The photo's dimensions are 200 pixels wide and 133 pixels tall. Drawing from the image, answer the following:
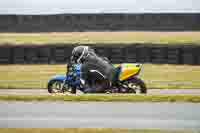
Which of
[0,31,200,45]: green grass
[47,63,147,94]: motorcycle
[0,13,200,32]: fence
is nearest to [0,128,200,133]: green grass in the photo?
[47,63,147,94]: motorcycle

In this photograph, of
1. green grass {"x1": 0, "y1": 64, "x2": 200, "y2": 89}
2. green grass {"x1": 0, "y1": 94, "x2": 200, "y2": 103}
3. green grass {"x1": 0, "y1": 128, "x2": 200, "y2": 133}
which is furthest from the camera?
green grass {"x1": 0, "y1": 64, "x2": 200, "y2": 89}

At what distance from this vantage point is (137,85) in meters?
11.5

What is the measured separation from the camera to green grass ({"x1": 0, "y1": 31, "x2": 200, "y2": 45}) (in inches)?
484

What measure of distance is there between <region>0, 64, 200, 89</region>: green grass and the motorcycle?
0.19 metres

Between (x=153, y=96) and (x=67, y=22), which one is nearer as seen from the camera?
(x=153, y=96)

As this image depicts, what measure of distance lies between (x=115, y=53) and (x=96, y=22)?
0.90 metres

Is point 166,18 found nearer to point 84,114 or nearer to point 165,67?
point 165,67

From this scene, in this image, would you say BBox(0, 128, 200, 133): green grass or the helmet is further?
the helmet

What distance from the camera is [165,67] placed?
12391mm

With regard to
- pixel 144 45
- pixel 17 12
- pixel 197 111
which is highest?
pixel 17 12

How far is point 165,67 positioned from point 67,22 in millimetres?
2431

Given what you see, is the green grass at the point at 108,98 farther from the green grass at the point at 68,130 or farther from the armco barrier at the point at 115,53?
the green grass at the point at 68,130

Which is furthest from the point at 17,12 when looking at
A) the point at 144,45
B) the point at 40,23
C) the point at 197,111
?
the point at 197,111

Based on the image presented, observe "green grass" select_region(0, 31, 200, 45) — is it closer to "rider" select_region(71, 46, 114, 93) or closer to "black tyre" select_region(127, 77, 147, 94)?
"rider" select_region(71, 46, 114, 93)
